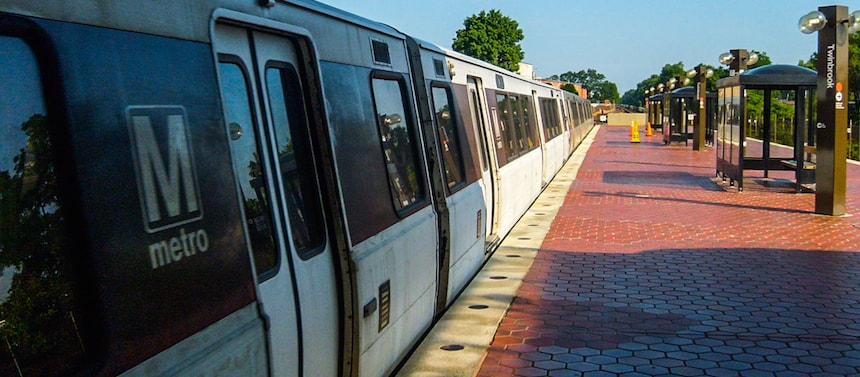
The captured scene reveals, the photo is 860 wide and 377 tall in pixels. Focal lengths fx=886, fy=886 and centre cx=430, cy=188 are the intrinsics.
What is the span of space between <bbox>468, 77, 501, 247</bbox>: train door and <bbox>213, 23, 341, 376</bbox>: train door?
17.6 feet

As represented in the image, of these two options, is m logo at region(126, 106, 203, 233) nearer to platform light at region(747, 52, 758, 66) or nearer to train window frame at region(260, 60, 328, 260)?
train window frame at region(260, 60, 328, 260)

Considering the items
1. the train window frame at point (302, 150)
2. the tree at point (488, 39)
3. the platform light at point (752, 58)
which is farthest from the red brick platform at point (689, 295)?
the tree at point (488, 39)

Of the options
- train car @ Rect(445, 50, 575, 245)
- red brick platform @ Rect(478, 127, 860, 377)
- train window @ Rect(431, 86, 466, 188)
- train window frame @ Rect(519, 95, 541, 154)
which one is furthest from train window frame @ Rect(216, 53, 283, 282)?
train window frame @ Rect(519, 95, 541, 154)

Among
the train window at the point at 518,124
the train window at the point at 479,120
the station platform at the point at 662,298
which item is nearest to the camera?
the station platform at the point at 662,298

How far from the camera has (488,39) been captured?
346 ft

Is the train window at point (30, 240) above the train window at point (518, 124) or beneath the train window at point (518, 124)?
above

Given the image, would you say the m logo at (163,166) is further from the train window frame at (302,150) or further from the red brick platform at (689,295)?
the red brick platform at (689,295)

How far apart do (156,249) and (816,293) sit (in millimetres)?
7277

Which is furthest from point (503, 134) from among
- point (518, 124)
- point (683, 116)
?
point (683, 116)

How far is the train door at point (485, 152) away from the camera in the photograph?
980 centimetres

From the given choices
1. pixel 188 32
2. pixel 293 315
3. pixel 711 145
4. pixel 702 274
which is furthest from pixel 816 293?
pixel 711 145

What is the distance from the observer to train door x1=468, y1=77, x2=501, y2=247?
32.2 feet

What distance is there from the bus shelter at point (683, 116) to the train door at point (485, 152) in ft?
87.1

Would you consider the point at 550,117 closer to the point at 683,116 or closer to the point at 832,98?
the point at 832,98
